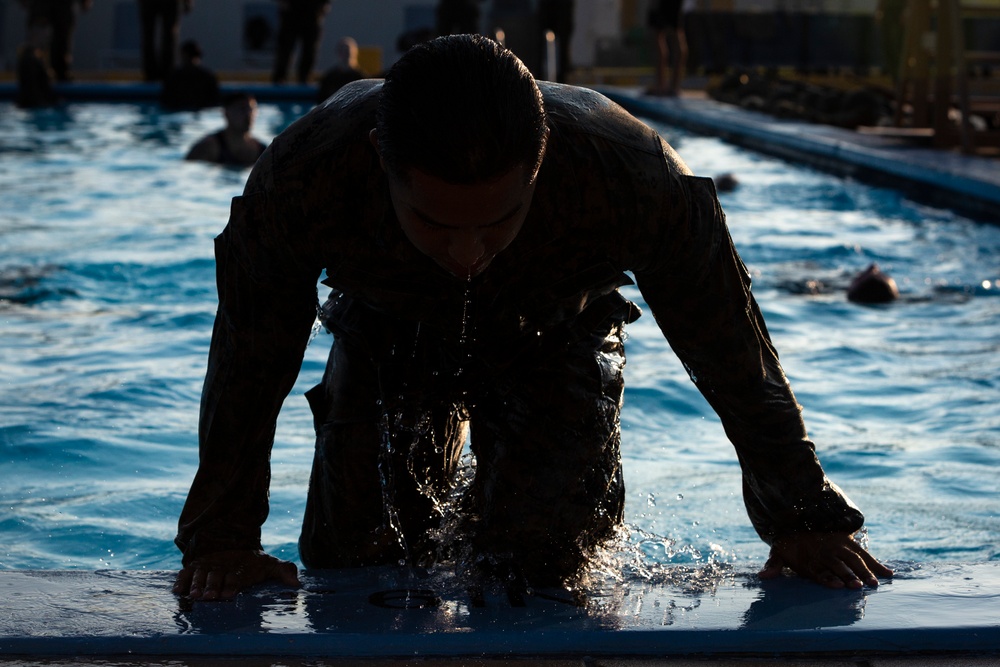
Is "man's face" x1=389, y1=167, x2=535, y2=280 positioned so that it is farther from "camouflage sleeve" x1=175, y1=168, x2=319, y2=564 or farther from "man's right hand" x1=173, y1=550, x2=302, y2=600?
"man's right hand" x1=173, y1=550, x2=302, y2=600

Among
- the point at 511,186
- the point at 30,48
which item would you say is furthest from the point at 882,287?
the point at 30,48

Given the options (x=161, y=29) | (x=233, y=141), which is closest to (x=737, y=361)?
(x=233, y=141)

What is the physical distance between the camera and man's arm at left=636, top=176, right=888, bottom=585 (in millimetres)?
2330

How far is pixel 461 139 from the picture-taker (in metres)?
1.90

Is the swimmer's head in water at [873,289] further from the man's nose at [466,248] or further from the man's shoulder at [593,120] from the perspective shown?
the man's nose at [466,248]

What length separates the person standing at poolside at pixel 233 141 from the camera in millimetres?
10789

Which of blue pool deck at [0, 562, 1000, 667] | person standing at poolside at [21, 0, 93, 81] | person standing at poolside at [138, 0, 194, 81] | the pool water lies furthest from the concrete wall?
blue pool deck at [0, 562, 1000, 667]

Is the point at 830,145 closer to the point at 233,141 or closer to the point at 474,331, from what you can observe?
the point at 233,141

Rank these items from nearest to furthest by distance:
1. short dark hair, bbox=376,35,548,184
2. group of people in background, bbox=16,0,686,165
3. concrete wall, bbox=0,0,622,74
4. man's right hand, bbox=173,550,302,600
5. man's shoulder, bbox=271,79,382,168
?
short dark hair, bbox=376,35,548,184
man's shoulder, bbox=271,79,382,168
man's right hand, bbox=173,550,302,600
group of people in background, bbox=16,0,686,165
concrete wall, bbox=0,0,622,74

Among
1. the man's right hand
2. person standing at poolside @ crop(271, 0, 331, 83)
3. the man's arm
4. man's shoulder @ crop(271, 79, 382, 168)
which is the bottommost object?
the man's right hand

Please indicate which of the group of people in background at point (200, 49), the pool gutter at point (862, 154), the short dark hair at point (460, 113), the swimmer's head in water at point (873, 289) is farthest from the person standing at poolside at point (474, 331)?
the group of people in background at point (200, 49)

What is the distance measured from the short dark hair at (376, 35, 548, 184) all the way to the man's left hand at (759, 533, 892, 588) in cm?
106

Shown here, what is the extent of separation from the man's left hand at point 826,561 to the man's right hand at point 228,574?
3.15 ft

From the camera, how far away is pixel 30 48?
629 inches
